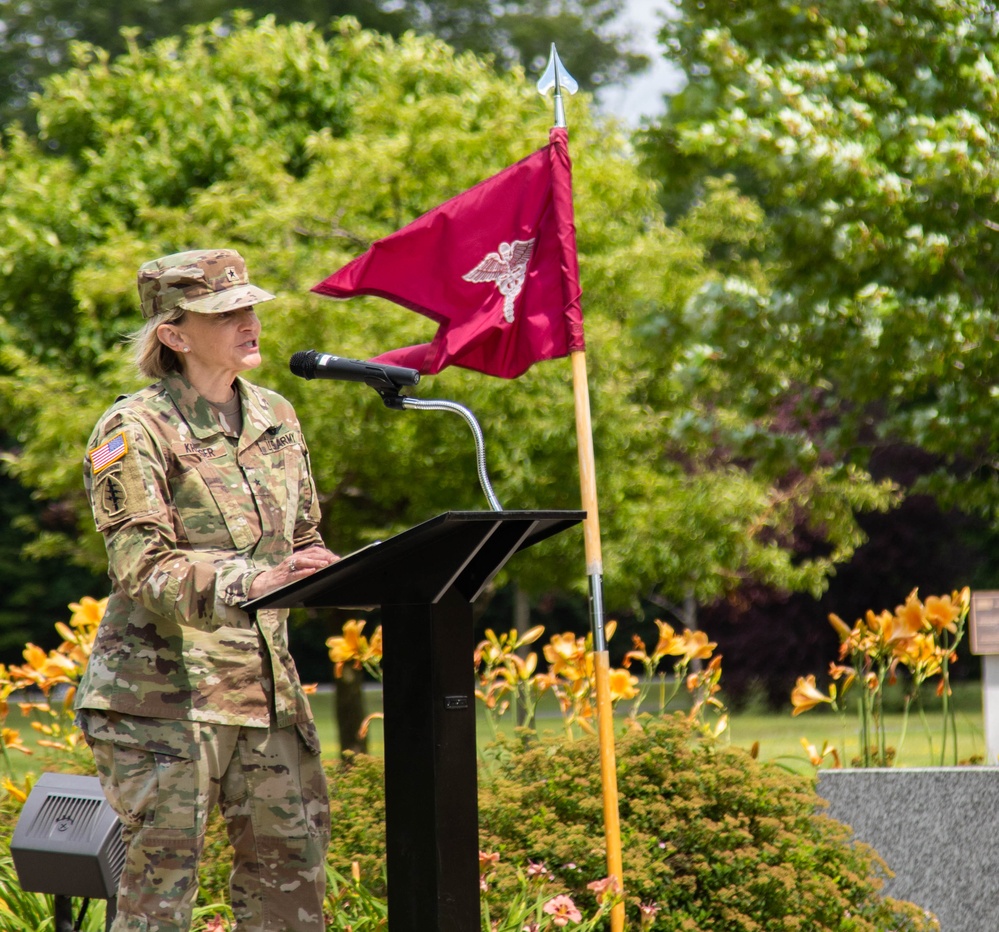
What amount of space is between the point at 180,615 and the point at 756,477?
9.04m

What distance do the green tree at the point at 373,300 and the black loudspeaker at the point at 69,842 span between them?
6979 mm

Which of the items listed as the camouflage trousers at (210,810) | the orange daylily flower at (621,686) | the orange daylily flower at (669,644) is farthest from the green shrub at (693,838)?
the camouflage trousers at (210,810)

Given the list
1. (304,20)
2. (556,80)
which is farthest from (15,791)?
(304,20)

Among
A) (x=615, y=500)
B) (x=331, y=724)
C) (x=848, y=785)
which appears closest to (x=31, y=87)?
(x=331, y=724)

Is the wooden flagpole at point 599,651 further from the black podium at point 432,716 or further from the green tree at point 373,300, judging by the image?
the green tree at point 373,300

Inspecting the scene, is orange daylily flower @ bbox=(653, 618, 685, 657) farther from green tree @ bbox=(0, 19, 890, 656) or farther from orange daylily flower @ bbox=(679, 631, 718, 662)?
green tree @ bbox=(0, 19, 890, 656)

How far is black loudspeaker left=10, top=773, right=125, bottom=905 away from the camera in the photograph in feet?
11.3

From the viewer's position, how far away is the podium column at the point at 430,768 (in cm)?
244

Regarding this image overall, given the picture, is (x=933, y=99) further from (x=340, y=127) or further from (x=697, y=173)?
(x=340, y=127)

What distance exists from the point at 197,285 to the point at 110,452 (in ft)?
1.36

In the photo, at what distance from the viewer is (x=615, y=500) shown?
464 inches

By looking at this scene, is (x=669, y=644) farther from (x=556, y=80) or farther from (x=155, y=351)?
(x=155, y=351)

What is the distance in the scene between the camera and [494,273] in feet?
14.9

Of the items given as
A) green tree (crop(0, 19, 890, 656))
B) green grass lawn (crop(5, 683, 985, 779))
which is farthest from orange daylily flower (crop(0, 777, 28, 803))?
green grass lawn (crop(5, 683, 985, 779))
